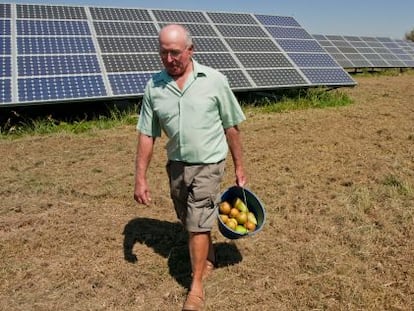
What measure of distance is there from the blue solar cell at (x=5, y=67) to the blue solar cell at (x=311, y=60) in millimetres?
6434

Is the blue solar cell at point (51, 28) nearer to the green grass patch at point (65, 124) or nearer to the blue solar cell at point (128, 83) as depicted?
the blue solar cell at point (128, 83)

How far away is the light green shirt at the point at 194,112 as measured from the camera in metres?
2.75

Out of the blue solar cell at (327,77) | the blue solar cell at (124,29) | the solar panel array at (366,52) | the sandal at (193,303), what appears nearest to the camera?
the sandal at (193,303)

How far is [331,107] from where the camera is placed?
9539 millimetres

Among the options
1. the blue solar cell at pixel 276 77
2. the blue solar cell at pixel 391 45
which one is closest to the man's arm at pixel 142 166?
the blue solar cell at pixel 276 77

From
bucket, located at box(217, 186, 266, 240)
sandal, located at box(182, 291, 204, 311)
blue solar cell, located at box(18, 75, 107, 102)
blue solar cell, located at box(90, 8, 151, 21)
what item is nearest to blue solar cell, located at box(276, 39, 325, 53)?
blue solar cell, located at box(90, 8, 151, 21)

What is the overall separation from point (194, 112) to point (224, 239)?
1538mm

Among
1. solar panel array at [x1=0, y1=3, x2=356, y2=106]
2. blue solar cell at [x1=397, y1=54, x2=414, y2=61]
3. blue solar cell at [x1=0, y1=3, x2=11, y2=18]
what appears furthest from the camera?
blue solar cell at [x1=397, y1=54, x2=414, y2=61]

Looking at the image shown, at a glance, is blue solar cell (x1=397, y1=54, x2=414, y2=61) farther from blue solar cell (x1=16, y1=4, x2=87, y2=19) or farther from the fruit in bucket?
the fruit in bucket

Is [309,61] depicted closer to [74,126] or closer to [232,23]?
[232,23]

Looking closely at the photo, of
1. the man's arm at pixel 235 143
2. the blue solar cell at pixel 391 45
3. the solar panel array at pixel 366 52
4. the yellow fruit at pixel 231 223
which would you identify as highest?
the man's arm at pixel 235 143

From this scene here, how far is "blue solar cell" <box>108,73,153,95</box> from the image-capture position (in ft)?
26.3

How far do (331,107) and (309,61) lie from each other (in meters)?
1.99

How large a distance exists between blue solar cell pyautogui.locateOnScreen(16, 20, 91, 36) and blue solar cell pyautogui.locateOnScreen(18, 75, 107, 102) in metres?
1.82
